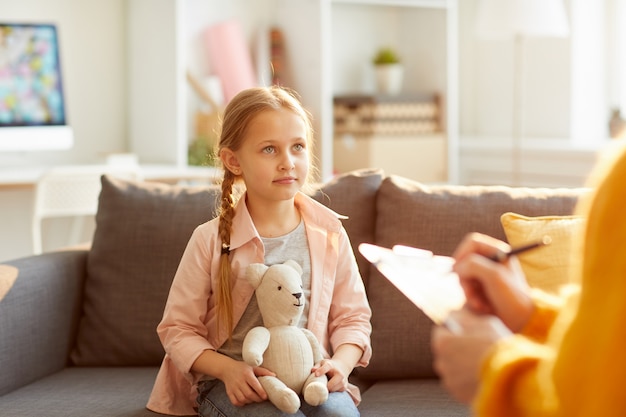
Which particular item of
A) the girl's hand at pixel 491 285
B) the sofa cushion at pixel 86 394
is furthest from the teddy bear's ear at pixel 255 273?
the girl's hand at pixel 491 285

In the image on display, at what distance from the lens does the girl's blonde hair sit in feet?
5.98

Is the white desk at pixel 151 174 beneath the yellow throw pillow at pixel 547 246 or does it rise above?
above

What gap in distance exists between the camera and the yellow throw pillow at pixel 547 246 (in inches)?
78.4

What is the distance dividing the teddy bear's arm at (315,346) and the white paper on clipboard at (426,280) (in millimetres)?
601

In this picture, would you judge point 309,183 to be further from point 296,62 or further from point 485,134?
point 485,134

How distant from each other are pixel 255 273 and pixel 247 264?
0.06 metres

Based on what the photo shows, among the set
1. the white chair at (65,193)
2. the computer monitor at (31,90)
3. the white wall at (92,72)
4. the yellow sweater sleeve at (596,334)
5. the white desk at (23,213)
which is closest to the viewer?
the yellow sweater sleeve at (596,334)

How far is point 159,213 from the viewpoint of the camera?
2.30 meters

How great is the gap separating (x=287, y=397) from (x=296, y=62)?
123 inches

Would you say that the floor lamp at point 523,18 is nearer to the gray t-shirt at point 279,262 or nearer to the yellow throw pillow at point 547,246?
the yellow throw pillow at point 547,246

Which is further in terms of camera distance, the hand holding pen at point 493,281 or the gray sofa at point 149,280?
the gray sofa at point 149,280

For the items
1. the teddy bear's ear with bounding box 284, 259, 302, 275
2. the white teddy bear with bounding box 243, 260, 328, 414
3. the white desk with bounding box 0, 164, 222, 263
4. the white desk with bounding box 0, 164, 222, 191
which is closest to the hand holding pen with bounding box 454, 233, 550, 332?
the white teddy bear with bounding box 243, 260, 328, 414

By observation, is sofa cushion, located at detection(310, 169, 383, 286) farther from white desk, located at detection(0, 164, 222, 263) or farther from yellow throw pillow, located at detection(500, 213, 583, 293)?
white desk, located at detection(0, 164, 222, 263)

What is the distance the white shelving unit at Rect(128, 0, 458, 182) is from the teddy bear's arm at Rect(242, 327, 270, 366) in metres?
2.63
